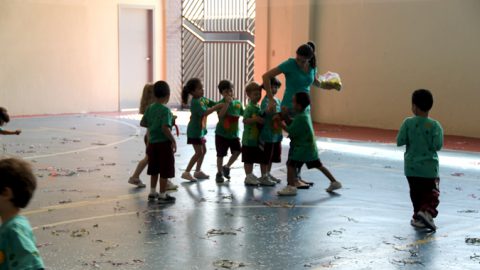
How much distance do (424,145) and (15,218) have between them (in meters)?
4.21

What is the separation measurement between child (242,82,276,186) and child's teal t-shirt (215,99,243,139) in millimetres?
188

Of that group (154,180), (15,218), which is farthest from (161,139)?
(15,218)

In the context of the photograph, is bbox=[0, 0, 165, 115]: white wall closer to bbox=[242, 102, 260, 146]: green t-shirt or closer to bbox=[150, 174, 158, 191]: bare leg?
bbox=[242, 102, 260, 146]: green t-shirt

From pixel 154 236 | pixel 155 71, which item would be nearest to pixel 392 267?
pixel 154 236

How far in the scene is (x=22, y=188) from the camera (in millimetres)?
3088

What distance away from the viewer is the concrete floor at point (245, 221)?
543 cm

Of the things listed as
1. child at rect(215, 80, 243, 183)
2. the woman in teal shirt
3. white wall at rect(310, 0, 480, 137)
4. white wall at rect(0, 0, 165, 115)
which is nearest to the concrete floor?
child at rect(215, 80, 243, 183)

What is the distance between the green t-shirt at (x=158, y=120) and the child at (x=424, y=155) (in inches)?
91.5

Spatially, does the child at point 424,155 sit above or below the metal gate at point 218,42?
below

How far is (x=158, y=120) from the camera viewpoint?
24.1ft

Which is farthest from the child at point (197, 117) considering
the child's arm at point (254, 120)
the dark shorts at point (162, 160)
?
the dark shorts at point (162, 160)

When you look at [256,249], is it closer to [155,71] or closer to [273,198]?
[273,198]

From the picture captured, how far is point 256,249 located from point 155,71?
49.0ft

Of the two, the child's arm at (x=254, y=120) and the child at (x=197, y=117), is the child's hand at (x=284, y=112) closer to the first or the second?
the child's arm at (x=254, y=120)
